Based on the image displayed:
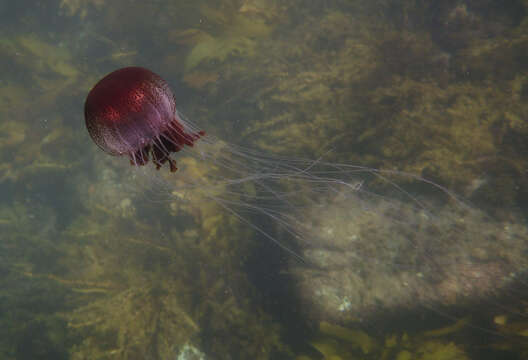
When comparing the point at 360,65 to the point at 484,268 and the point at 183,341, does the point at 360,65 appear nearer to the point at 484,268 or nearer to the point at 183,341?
the point at 484,268

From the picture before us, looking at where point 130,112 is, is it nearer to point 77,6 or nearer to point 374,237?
point 374,237

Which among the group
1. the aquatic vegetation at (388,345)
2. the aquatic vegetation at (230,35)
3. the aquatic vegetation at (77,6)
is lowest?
the aquatic vegetation at (388,345)

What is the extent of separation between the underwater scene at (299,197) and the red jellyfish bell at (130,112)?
0.05 feet

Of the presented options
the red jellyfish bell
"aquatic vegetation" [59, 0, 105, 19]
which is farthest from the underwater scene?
"aquatic vegetation" [59, 0, 105, 19]

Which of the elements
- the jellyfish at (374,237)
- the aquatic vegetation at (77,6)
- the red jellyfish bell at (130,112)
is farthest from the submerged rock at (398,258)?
the aquatic vegetation at (77,6)

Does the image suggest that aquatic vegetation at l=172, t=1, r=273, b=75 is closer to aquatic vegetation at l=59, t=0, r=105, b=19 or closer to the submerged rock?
the submerged rock

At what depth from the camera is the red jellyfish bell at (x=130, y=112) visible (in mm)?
1951

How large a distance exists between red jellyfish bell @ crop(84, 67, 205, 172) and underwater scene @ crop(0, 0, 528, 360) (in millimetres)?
16

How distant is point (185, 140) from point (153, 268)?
138 inches

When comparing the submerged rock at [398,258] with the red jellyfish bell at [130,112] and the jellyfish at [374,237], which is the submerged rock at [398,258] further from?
the red jellyfish bell at [130,112]

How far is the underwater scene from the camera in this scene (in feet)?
11.0

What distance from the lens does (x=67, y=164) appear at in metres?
7.46

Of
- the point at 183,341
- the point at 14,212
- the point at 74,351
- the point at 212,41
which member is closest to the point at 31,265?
the point at 14,212

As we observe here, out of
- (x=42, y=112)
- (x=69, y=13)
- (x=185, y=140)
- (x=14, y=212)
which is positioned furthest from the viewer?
(x=69, y=13)
